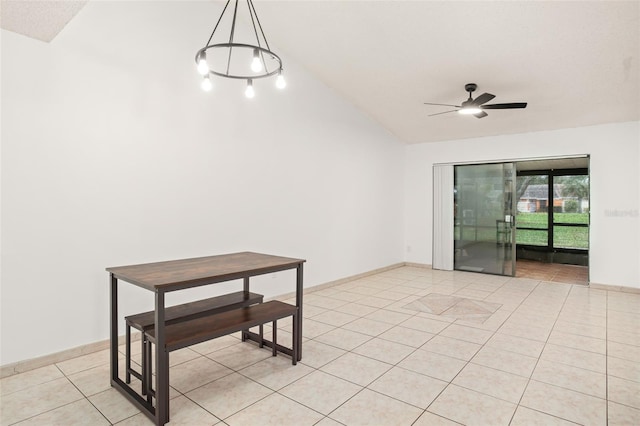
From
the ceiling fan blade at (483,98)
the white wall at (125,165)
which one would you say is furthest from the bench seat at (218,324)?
the ceiling fan blade at (483,98)

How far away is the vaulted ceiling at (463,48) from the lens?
3441mm

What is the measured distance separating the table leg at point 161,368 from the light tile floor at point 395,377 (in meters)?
0.11

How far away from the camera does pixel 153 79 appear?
11.5 feet

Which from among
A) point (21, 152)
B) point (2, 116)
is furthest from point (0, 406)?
point (2, 116)

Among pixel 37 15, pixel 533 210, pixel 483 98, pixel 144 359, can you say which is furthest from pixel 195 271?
pixel 533 210

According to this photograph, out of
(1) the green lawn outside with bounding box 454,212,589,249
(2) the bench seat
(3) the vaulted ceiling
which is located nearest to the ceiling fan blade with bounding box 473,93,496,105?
(3) the vaulted ceiling

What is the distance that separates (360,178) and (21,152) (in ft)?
15.2

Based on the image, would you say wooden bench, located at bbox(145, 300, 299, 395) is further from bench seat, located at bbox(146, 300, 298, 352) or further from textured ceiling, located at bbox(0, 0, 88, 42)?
textured ceiling, located at bbox(0, 0, 88, 42)

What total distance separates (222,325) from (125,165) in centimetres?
181

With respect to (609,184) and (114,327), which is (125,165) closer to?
(114,327)

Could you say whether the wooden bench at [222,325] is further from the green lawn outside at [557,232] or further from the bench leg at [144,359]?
the green lawn outside at [557,232]

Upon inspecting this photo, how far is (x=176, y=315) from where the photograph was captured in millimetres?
2617

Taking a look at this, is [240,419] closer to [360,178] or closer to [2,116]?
[2,116]

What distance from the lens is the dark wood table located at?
2.13 meters
